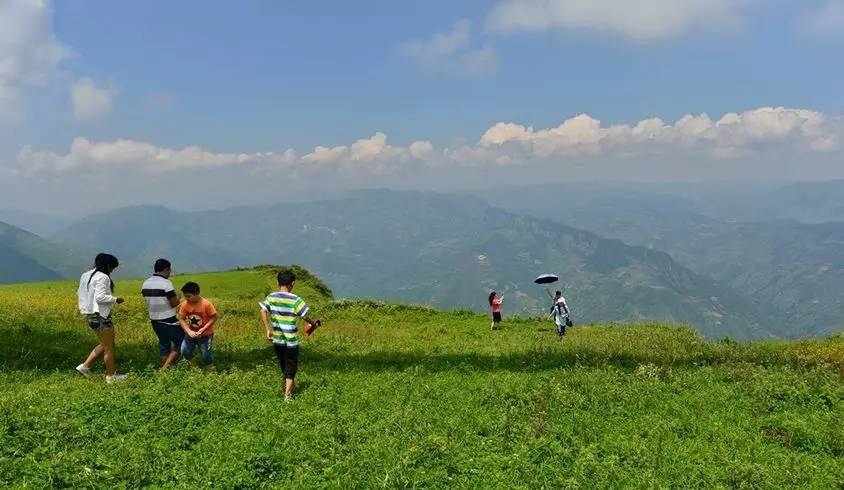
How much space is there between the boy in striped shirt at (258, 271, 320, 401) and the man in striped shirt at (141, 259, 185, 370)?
313 cm

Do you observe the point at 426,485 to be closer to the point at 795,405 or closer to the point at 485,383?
the point at 485,383

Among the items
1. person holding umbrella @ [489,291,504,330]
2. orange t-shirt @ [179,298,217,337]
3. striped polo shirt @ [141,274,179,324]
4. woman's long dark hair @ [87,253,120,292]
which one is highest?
woman's long dark hair @ [87,253,120,292]

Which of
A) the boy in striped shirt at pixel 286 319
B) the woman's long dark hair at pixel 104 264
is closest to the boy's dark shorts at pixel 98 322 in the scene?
the woman's long dark hair at pixel 104 264

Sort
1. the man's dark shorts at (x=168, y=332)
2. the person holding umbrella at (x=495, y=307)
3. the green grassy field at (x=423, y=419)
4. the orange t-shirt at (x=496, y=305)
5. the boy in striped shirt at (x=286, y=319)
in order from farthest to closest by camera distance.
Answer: the person holding umbrella at (x=495, y=307), the orange t-shirt at (x=496, y=305), the man's dark shorts at (x=168, y=332), the boy in striped shirt at (x=286, y=319), the green grassy field at (x=423, y=419)

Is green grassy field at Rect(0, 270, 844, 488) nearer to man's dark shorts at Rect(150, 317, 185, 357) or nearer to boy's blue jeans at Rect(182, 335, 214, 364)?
boy's blue jeans at Rect(182, 335, 214, 364)

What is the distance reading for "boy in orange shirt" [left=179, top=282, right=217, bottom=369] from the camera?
13.8 m

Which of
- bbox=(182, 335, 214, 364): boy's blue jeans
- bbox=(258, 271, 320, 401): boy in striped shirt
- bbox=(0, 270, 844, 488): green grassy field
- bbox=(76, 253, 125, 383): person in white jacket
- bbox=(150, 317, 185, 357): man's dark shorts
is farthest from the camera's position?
bbox=(182, 335, 214, 364): boy's blue jeans

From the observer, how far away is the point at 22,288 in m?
40.0

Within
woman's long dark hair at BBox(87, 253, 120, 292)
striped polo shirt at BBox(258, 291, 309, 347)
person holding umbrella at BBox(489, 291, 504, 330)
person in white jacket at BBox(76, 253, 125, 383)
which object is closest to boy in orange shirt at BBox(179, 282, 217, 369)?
person in white jacket at BBox(76, 253, 125, 383)

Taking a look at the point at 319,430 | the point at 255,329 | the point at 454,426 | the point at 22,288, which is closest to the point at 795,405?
the point at 454,426

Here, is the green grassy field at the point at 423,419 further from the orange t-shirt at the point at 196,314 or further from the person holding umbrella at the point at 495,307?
the person holding umbrella at the point at 495,307

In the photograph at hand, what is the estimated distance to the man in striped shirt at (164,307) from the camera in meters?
13.6

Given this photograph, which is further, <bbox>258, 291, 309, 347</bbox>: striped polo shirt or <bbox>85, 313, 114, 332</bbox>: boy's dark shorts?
<bbox>85, 313, 114, 332</bbox>: boy's dark shorts

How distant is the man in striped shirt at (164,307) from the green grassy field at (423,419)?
76 centimetres
